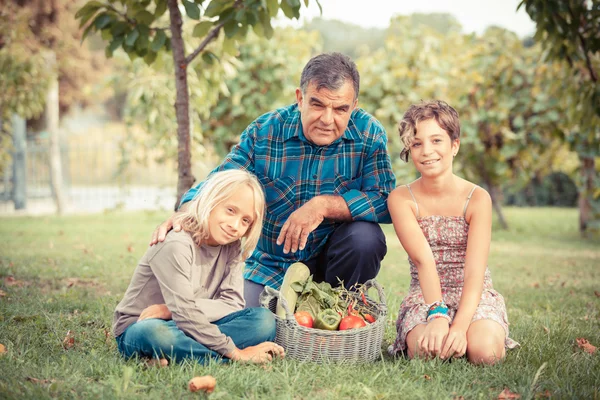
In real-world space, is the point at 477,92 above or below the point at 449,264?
above

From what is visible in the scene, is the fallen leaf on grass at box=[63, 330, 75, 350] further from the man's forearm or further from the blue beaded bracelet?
the blue beaded bracelet

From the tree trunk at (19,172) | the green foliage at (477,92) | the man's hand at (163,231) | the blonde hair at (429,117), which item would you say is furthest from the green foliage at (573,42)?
the tree trunk at (19,172)

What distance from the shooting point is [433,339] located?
272 centimetres

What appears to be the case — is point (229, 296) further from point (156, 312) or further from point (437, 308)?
point (437, 308)

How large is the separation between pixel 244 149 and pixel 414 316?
4.54 feet

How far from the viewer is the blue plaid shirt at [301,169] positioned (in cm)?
344

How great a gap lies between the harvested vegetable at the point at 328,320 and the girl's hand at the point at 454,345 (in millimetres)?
502

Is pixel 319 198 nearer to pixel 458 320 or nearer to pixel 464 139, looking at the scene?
pixel 458 320

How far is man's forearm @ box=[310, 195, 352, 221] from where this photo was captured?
3.15m

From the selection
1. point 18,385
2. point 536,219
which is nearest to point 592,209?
point 536,219

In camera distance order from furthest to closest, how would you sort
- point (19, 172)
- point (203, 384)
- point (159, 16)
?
1. point (19, 172)
2. point (159, 16)
3. point (203, 384)

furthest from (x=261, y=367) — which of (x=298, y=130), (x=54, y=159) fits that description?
(x=54, y=159)

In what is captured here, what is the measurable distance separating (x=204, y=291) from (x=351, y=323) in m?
0.72

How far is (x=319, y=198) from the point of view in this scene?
317 cm
